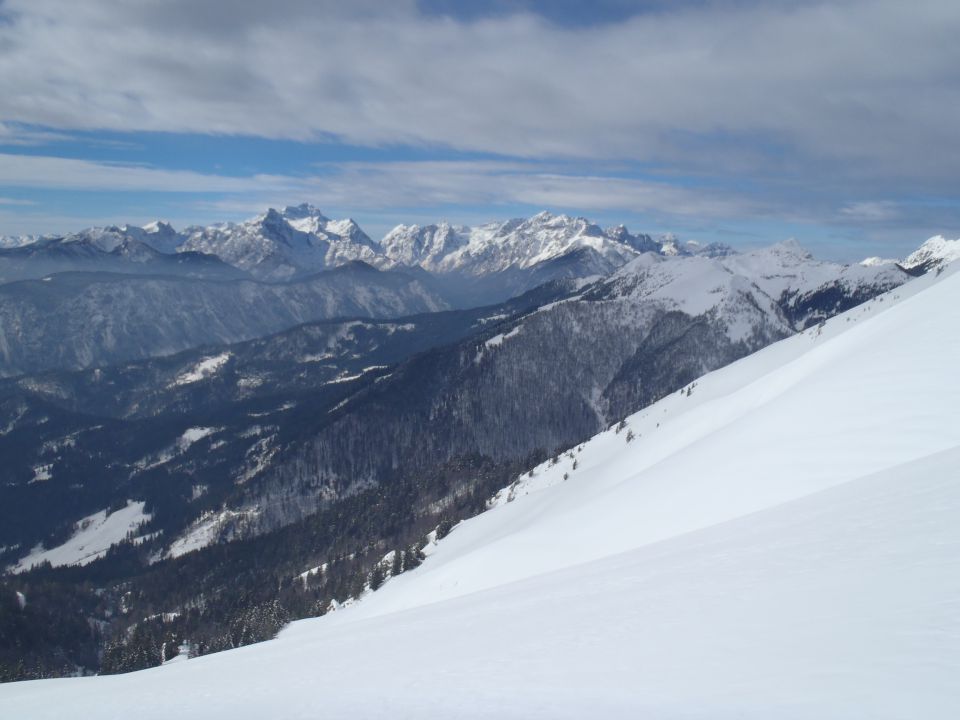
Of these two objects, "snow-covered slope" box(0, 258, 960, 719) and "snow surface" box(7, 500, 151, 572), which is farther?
"snow surface" box(7, 500, 151, 572)

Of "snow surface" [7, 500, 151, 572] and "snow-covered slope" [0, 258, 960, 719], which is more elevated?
"snow-covered slope" [0, 258, 960, 719]

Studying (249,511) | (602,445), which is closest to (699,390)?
(602,445)

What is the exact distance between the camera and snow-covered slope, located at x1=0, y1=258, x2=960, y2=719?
947 cm

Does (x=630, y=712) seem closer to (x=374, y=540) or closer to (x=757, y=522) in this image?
(x=757, y=522)

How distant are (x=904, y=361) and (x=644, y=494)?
1827 centimetres

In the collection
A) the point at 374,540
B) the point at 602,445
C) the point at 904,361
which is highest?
the point at 904,361

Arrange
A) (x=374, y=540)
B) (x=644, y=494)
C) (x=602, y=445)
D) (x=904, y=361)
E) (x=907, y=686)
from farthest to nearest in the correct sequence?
(x=374, y=540)
(x=602, y=445)
(x=644, y=494)
(x=904, y=361)
(x=907, y=686)

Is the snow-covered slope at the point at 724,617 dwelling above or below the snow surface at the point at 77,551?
above

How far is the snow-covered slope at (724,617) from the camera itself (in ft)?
31.1

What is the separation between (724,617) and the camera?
41.6ft

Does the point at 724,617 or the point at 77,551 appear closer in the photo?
the point at 724,617

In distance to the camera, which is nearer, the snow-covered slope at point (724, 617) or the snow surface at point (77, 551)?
the snow-covered slope at point (724, 617)

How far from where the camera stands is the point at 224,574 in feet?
445

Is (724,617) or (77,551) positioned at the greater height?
(724,617)
